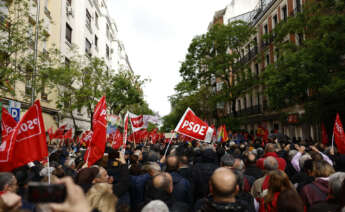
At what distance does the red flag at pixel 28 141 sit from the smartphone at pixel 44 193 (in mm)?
3241

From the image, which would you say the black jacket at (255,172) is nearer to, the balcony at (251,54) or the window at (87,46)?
the window at (87,46)

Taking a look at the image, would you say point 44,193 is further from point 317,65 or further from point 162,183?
point 317,65

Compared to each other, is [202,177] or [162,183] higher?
[162,183]

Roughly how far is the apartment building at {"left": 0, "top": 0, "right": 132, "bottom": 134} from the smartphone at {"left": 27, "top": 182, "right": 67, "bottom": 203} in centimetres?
1232

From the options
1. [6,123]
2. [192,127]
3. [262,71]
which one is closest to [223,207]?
[6,123]

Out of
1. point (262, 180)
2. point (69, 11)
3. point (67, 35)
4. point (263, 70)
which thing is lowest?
point (262, 180)

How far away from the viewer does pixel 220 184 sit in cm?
240

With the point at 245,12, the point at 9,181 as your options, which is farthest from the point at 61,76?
the point at 245,12

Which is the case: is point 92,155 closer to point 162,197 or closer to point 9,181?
point 9,181

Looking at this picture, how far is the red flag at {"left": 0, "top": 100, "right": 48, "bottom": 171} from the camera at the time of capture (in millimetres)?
4191

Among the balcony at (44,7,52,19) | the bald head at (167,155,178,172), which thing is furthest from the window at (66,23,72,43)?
the bald head at (167,155,178,172)

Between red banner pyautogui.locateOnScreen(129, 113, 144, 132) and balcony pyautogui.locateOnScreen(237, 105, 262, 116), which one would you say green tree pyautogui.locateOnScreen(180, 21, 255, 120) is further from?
red banner pyautogui.locateOnScreen(129, 113, 144, 132)

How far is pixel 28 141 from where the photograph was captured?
4.28 meters

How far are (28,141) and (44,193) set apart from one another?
3.50 meters
